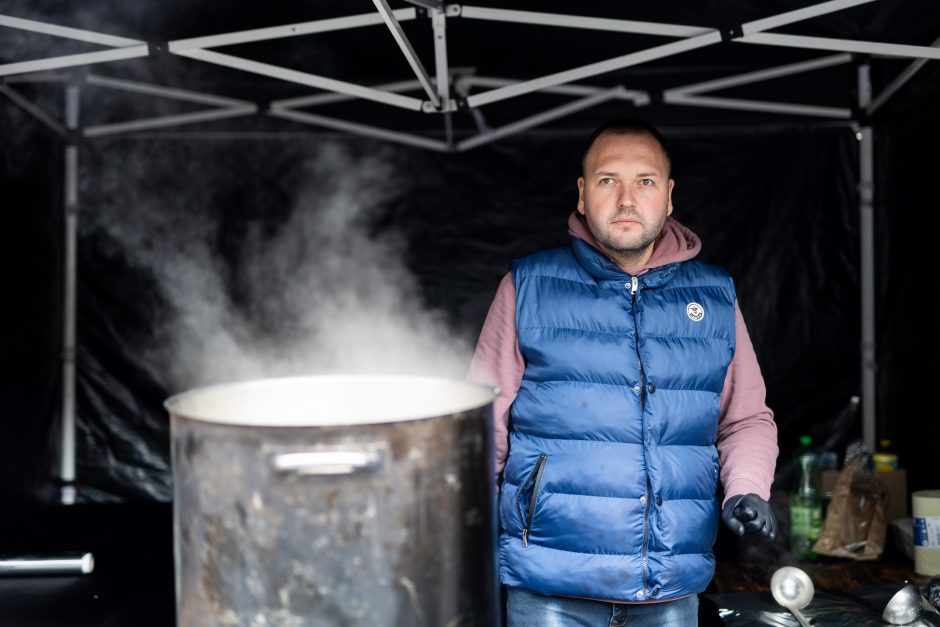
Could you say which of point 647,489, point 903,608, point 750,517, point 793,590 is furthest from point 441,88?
point 903,608

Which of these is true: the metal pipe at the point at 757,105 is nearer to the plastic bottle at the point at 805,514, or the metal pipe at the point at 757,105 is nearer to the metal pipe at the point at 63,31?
the plastic bottle at the point at 805,514

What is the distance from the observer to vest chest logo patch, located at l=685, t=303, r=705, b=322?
2.00 meters

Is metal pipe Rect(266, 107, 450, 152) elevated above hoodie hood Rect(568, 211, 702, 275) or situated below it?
above

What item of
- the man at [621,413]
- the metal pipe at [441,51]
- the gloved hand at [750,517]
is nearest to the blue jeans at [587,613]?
the man at [621,413]

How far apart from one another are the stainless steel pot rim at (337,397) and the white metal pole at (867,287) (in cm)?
308

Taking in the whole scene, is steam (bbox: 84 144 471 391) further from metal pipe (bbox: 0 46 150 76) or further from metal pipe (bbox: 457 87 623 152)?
metal pipe (bbox: 0 46 150 76)

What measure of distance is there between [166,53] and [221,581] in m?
2.25

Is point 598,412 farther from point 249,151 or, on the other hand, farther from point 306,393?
point 249,151

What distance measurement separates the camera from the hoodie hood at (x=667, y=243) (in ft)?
6.67

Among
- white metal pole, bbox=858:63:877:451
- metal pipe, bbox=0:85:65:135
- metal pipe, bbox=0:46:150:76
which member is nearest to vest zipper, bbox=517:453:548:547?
metal pipe, bbox=0:46:150:76

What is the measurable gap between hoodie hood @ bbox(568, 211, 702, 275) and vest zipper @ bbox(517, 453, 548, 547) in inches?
21.0

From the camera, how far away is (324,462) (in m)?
1.26

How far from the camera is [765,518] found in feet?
6.06

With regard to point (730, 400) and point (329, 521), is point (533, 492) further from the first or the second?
point (329, 521)
